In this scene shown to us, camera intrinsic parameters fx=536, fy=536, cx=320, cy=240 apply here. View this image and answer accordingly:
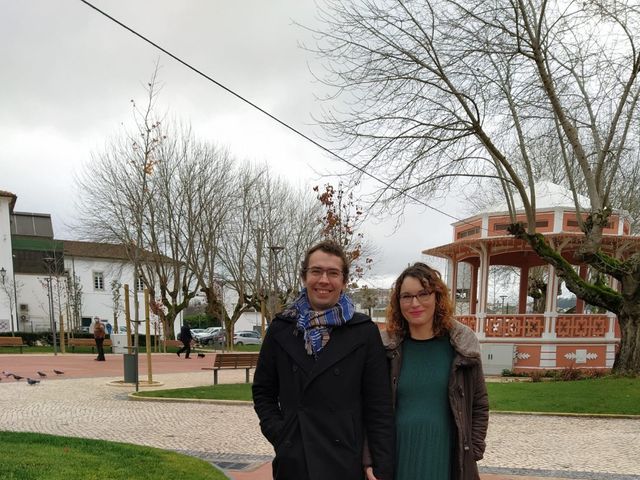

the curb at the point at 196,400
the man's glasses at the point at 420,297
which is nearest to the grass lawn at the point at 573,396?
the curb at the point at 196,400

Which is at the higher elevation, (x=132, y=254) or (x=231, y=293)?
(x=132, y=254)

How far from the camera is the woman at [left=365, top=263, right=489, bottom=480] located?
8.02ft

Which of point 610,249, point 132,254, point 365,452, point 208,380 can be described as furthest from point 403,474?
point 132,254

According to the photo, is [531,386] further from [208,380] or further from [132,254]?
[132,254]

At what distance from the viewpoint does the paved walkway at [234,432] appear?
6152 mm

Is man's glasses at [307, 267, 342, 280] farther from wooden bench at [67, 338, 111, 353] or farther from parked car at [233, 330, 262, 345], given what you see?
parked car at [233, 330, 262, 345]

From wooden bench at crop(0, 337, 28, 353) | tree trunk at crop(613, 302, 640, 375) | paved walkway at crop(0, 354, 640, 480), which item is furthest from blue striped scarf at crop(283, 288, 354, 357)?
wooden bench at crop(0, 337, 28, 353)

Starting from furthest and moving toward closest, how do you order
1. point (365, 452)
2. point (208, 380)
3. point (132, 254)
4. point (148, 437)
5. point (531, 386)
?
point (132, 254) < point (208, 380) < point (531, 386) < point (148, 437) < point (365, 452)

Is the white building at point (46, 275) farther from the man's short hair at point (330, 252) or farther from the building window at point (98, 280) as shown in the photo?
the man's short hair at point (330, 252)

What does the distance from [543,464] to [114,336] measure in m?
24.8

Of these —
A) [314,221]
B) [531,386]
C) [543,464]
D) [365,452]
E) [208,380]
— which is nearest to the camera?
[365,452]

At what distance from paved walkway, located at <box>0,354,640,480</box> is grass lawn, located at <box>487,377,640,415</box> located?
0.65m

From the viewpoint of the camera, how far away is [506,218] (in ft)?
57.7

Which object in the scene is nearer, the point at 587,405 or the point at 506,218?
the point at 587,405
